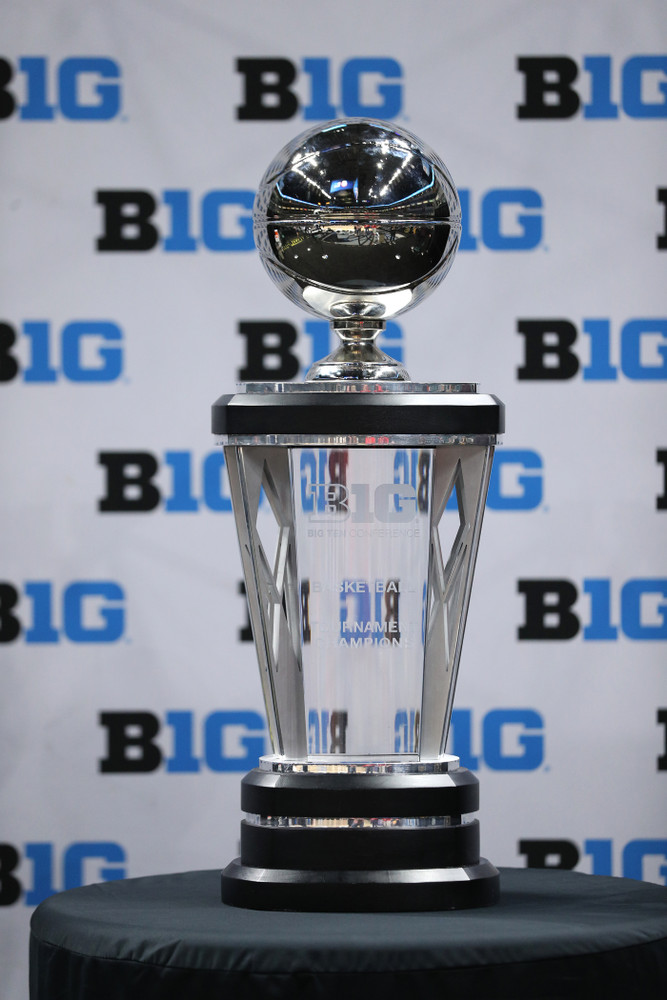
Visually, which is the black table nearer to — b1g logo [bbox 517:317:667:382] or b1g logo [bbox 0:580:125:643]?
b1g logo [bbox 0:580:125:643]

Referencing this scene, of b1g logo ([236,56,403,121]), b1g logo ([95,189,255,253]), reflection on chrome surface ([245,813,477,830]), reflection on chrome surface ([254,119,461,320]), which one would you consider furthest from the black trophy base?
b1g logo ([236,56,403,121])

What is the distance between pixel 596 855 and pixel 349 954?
1.51 metres

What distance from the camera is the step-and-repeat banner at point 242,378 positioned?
262cm

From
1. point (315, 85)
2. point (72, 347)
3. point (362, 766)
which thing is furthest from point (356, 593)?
point (315, 85)

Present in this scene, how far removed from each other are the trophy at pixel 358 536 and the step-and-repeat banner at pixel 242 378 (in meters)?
1.12

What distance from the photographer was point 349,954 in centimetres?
121

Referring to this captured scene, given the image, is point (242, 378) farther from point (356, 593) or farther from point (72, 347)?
point (356, 593)

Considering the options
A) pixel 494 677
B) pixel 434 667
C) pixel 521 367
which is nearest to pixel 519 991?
pixel 434 667

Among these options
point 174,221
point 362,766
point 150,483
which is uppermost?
point 174,221

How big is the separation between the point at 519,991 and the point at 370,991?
0.13m

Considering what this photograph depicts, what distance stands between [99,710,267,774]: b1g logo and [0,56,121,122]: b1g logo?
3.64 feet

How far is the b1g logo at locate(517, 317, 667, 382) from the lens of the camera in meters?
2.64

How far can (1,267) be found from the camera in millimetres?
2633

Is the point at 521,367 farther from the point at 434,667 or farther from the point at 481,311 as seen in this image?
the point at 434,667
